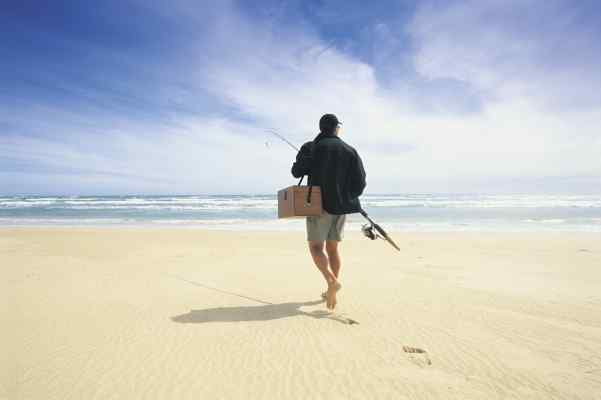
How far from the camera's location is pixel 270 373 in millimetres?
2562

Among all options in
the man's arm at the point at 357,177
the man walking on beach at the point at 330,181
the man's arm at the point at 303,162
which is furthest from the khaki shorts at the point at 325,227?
the man's arm at the point at 303,162

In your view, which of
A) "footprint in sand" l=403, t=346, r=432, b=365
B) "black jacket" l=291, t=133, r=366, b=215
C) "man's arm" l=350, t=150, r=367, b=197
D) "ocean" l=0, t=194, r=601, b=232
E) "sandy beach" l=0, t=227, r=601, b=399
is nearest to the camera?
"sandy beach" l=0, t=227, r=601, b=399

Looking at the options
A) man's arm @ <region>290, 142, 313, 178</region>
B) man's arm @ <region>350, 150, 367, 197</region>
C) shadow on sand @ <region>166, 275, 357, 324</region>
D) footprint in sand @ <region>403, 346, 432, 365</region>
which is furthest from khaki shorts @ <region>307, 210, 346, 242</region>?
footprint in sand @ <region>403, 346, 432, 365</region>

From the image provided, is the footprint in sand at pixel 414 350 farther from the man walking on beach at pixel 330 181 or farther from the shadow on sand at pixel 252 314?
the man walking on beach at pixel 330 181

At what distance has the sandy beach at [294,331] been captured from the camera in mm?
2387

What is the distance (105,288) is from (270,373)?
130 inches

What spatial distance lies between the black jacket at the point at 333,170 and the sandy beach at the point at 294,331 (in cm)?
127

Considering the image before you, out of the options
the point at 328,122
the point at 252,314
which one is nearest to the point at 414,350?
the point at 252,314

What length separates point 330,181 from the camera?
142 inches

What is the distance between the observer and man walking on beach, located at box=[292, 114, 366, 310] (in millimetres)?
3598

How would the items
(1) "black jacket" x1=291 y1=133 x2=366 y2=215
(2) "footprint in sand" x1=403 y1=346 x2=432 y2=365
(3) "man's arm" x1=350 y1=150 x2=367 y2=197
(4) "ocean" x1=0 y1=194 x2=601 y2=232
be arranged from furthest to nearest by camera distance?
(4) "ocean" x1=0 y1=194 x2=601 y2=232, (3) "man's arm" x1=350 y1=150 x2=367 y2=197, (1) "black jacket" x1=291 y1=133 x2=366 y2=215, (2) "footprint in sand" x1=403 y1=346 x2=432 y2=365

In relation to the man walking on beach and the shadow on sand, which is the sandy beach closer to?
the shadow on sand

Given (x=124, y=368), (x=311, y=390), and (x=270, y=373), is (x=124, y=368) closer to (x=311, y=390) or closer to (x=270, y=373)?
(x=270, y=373)

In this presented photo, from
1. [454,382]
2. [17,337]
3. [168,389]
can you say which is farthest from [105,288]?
[454,382]
